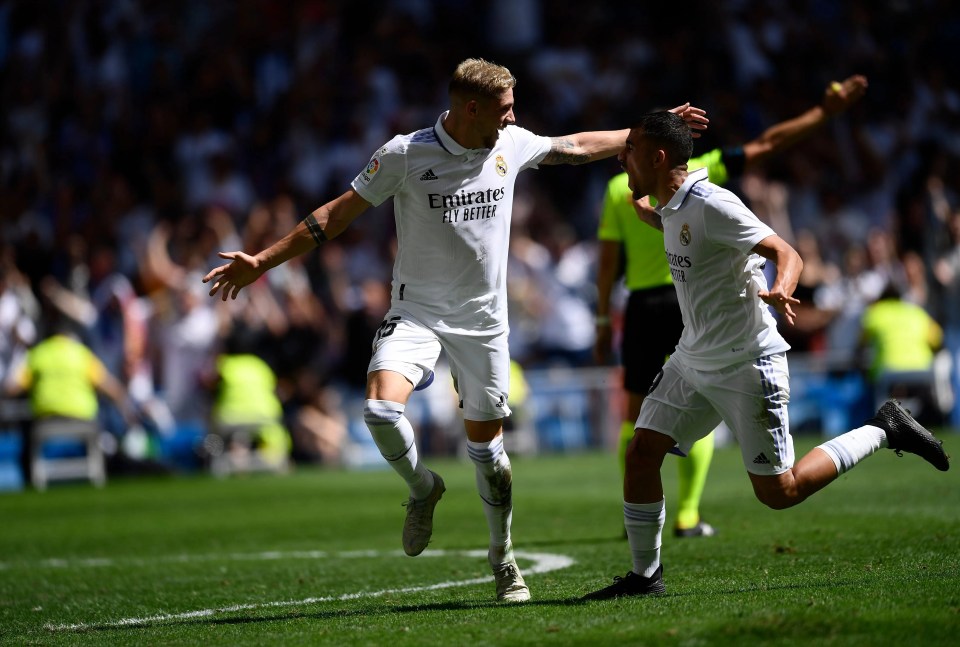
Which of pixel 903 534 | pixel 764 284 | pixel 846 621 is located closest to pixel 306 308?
pixel 903 534

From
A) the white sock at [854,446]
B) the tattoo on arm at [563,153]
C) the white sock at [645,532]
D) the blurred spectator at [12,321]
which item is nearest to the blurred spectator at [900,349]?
the blurred spectator at [12,321]

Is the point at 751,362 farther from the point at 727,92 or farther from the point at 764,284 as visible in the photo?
the point at 727,92

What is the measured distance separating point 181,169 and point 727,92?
7.88 metres

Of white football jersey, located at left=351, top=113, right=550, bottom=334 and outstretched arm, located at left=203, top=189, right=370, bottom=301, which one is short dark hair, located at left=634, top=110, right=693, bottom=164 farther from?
outstretched arm, located at left=203, top=189, right=370, bottom=301

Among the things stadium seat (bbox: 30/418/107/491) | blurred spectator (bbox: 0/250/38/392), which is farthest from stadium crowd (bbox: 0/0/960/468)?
stadium seat (bbox: 30/418/107/491)

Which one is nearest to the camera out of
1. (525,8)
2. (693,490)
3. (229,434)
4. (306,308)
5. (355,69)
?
(693,490)

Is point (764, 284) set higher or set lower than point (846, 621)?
higher

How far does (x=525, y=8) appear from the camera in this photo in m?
23.4

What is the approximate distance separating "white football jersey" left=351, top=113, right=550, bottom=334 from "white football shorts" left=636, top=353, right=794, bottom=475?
3.02 feet

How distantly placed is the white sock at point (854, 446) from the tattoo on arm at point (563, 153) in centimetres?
186

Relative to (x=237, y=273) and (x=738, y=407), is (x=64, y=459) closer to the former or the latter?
(x=237, y=273)

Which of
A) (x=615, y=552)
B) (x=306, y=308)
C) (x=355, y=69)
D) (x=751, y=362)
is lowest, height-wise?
(x=615, y=552)

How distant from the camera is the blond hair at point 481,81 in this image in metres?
6.61

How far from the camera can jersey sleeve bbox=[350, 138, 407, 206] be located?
22.0 ft
